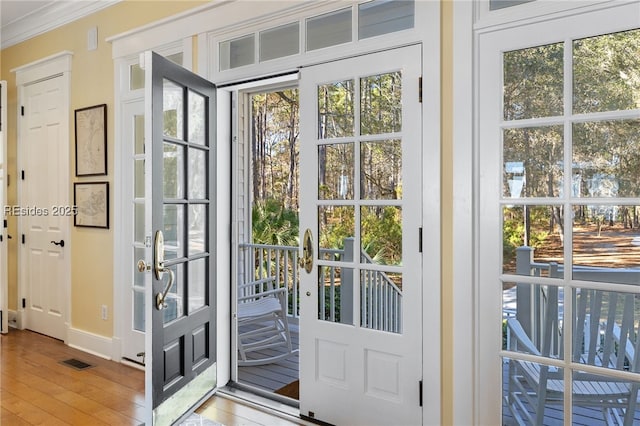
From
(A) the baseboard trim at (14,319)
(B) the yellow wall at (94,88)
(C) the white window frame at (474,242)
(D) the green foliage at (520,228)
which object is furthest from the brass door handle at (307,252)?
(A) the baseboard trim at (14,319)

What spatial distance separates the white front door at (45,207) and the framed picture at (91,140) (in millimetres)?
256

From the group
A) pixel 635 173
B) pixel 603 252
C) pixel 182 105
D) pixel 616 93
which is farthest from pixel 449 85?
pixel 182 105

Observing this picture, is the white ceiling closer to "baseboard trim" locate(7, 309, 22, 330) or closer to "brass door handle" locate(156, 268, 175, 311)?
"baseboard trim" locate(7, 309, 22, 330)

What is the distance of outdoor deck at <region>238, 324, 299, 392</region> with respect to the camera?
10.8 feet

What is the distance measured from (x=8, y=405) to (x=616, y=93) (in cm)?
366

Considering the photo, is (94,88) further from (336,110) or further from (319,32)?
(336,110)

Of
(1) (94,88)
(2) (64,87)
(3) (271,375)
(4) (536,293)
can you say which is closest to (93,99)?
(1) (94,88)

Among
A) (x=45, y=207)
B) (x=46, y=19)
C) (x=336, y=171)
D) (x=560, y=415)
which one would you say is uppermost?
(x=46, y=19)

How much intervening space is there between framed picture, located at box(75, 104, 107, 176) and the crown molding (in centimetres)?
82

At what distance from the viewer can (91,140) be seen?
3.81 m

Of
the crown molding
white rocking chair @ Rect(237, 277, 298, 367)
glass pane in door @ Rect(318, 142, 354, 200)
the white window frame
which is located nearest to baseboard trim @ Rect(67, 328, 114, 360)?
white rocking chair @ Rect(237, 277, 298, 367)

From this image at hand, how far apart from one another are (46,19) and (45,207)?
5.72 feet

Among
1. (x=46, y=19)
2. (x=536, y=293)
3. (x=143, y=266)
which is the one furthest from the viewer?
(x=46, y=19)

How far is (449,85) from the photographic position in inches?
84.6
